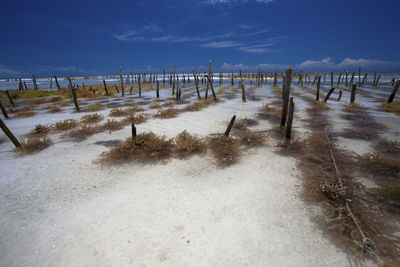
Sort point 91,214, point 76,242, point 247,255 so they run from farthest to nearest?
point 91,214
point 76,242
point 247,255

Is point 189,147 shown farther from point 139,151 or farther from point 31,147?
point 31,147

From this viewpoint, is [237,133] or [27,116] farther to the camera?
[27,116]

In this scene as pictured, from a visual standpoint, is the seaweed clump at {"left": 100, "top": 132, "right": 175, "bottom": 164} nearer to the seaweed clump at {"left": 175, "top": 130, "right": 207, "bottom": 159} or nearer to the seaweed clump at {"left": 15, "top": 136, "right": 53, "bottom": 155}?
the seaweed clump at {"left": 175, "top": 130, "right": 207, "bottom": 159}

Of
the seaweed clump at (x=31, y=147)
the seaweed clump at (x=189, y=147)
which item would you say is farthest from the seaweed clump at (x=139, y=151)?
the seaweed clump at (x=31, y=147)

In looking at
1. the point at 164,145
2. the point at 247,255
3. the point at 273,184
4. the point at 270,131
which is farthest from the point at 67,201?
the point at 270,131

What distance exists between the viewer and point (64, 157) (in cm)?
512

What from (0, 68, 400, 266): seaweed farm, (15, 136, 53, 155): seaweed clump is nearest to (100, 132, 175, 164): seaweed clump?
(0, 68, 400, 266): seaweed farm

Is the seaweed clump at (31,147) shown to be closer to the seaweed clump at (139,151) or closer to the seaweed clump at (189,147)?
the seaweed clump at (139,151)

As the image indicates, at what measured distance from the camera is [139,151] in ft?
16.4

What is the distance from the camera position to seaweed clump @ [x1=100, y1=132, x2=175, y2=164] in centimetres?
486

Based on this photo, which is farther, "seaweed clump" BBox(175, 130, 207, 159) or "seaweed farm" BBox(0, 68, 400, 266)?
"seaweed clump" BBox(175, 130, 207, 159)

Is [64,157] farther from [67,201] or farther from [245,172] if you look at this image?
[245,172]

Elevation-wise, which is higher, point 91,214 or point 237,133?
point 237,133

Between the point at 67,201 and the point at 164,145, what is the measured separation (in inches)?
105
